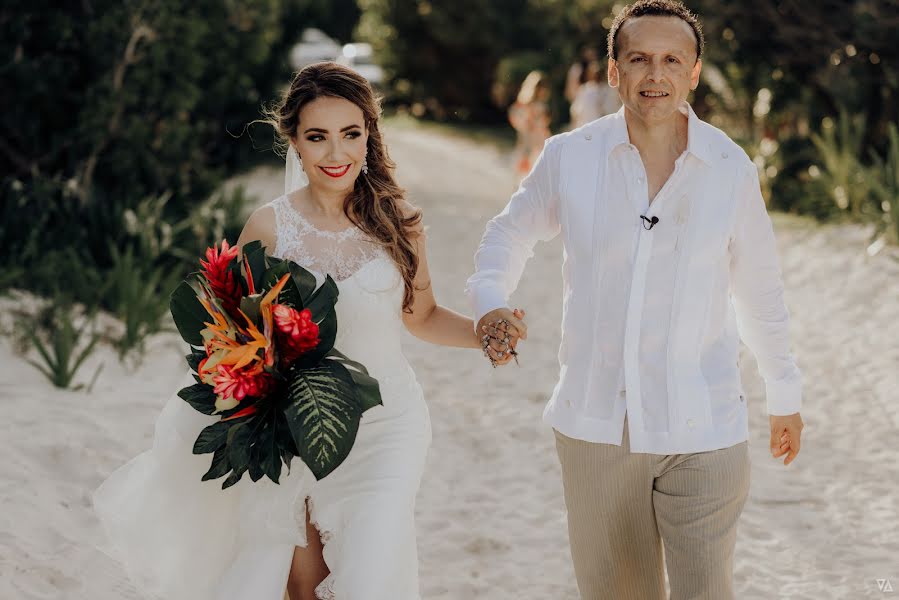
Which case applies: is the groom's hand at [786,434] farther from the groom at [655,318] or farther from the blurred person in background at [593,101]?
the blurred person in background at [593,101]

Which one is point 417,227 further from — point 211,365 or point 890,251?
point 890,251

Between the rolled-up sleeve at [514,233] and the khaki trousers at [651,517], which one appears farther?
the rolled-up sleeve at [514,233]

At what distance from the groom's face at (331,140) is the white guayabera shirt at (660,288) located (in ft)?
2.18

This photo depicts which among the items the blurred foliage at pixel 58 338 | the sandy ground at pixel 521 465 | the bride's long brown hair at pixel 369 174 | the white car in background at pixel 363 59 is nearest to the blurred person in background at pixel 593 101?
the sandy ground at pixel 521 465

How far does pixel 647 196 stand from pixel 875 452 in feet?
12.2

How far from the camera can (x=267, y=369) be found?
116 inches

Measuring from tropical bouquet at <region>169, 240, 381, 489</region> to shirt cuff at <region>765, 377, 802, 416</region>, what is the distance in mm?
1240

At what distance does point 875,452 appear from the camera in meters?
6.20

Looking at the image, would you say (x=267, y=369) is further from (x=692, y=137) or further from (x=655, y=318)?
(x=692, y=137)

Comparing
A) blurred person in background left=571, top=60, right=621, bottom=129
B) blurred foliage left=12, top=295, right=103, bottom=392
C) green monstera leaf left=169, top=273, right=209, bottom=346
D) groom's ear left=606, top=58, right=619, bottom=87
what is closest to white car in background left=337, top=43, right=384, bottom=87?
blurred person in background left=571, top=60, right=621, bottom=129

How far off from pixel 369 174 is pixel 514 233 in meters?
0.59

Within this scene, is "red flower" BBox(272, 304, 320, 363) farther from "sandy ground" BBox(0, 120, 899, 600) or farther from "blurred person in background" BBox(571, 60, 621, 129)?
"blurred person in background" BBox(571, 60, 621, 129)

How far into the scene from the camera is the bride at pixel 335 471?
10.6 feet

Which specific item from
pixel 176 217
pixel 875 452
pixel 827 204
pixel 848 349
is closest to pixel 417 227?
pixel 875 452
